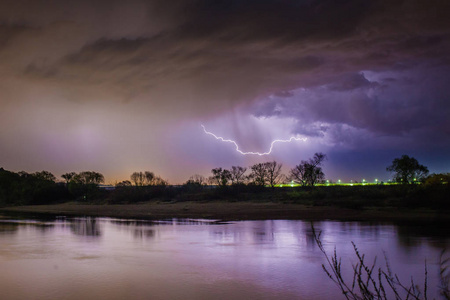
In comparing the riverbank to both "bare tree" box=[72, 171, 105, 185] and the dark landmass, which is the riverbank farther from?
"bare tree" box=[72, 171, 105, 185]

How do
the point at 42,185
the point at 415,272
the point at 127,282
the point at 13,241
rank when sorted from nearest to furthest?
the point at 127,282
the point at 415,272
the point at 13,241
the point at 42,185

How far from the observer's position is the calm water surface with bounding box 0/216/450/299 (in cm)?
1620

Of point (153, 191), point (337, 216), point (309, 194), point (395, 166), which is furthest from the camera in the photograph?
point (153, 191)

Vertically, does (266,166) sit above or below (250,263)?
above

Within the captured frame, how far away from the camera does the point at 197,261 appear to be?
2219 cm

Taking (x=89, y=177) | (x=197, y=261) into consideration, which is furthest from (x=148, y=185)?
(x=197, y=261)

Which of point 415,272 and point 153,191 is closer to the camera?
point 415,272

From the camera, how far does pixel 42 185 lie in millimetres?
113750

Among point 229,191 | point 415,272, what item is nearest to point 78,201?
point 229,191

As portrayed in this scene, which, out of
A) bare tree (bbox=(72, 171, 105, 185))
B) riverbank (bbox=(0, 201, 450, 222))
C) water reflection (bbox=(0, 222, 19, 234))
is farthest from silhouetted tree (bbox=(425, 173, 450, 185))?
bare tree (bbox=(72, 171, 105, 185))

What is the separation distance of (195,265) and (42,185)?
342ft

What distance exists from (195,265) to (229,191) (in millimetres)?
58910

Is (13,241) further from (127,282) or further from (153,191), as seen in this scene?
(153,191)

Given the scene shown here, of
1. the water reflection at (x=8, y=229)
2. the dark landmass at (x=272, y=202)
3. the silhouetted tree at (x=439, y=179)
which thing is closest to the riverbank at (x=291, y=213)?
the dark landmass at (x=272, y=202)
